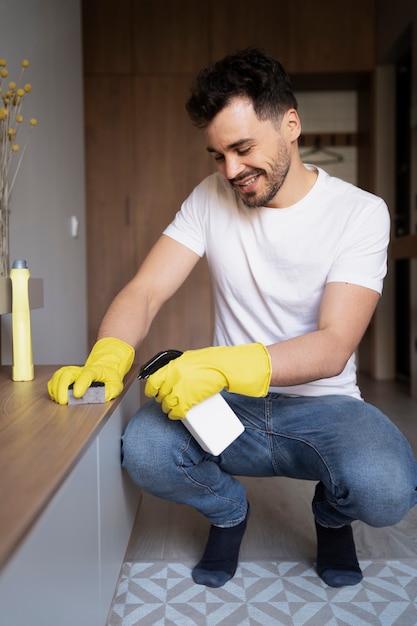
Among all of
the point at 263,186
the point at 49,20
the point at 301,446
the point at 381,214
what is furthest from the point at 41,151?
the point at 301,446

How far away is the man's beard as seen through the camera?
4.50 ft

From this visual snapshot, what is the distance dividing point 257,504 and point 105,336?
30.5 inches

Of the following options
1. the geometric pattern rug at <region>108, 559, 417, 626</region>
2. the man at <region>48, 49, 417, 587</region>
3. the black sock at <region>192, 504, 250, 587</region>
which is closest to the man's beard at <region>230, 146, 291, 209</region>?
the man at <region>48, 49, 417, 587</region>

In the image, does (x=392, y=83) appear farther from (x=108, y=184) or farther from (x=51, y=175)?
(x=51, y=175)

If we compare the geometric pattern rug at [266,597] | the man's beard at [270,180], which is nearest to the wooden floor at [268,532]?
the geometric pattern rug at [266,597]

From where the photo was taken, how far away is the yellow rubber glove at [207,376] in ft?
3.35

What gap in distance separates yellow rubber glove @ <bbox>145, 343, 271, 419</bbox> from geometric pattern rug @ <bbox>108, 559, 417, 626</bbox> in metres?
0.41

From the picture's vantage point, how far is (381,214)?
135cm

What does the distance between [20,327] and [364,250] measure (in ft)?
2.43

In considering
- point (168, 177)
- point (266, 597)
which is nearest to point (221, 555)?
point (266, 597)

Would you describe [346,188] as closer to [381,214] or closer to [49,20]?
[381,214]

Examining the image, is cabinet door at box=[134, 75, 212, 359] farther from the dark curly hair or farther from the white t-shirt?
the dark curly hair

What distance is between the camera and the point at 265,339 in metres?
1.44

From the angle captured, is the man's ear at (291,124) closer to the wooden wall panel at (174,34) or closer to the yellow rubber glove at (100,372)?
the yellow rubber glove at (100,372)
